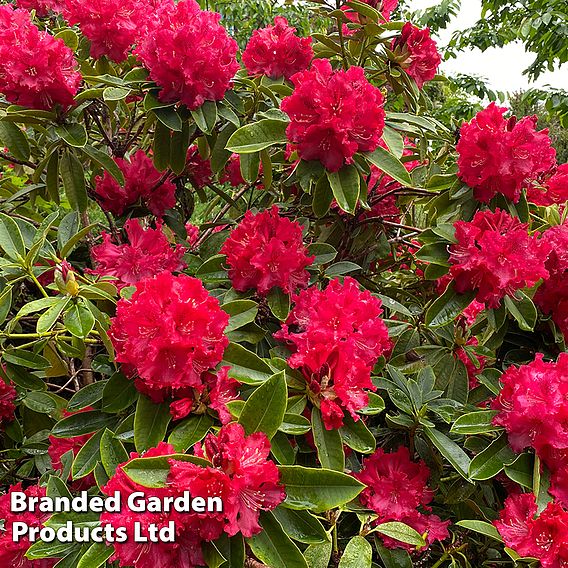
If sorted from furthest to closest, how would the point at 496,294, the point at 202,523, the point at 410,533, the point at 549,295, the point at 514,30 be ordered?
the point at 514,30 < the point at 549,295 < the point at 496,294 < the point at 410,533 < the point at 202,523

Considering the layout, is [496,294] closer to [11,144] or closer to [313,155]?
[313,155]

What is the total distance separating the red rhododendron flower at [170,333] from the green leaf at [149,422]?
0.13 ft

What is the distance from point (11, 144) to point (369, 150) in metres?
0.83

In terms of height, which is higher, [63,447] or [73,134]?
[73,134]

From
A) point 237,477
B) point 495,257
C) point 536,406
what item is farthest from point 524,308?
point 237,477

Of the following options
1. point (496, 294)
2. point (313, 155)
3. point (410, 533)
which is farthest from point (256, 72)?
point (410, 533)

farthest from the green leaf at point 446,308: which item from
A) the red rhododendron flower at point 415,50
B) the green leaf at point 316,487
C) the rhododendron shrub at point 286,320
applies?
the red rhododendron flower at point 415,50

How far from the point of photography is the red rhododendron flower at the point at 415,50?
1516 mm

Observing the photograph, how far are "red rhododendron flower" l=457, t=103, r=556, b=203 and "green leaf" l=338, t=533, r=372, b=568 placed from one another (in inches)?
29.5

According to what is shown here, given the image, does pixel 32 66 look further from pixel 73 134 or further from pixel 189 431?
pixel 189 431

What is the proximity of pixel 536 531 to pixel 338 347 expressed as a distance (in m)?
0.41

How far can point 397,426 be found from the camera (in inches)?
49.9

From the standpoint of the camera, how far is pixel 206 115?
133 centimetres

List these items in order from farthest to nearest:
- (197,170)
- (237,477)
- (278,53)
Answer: (197,170)
(278,53)
(237,477)
